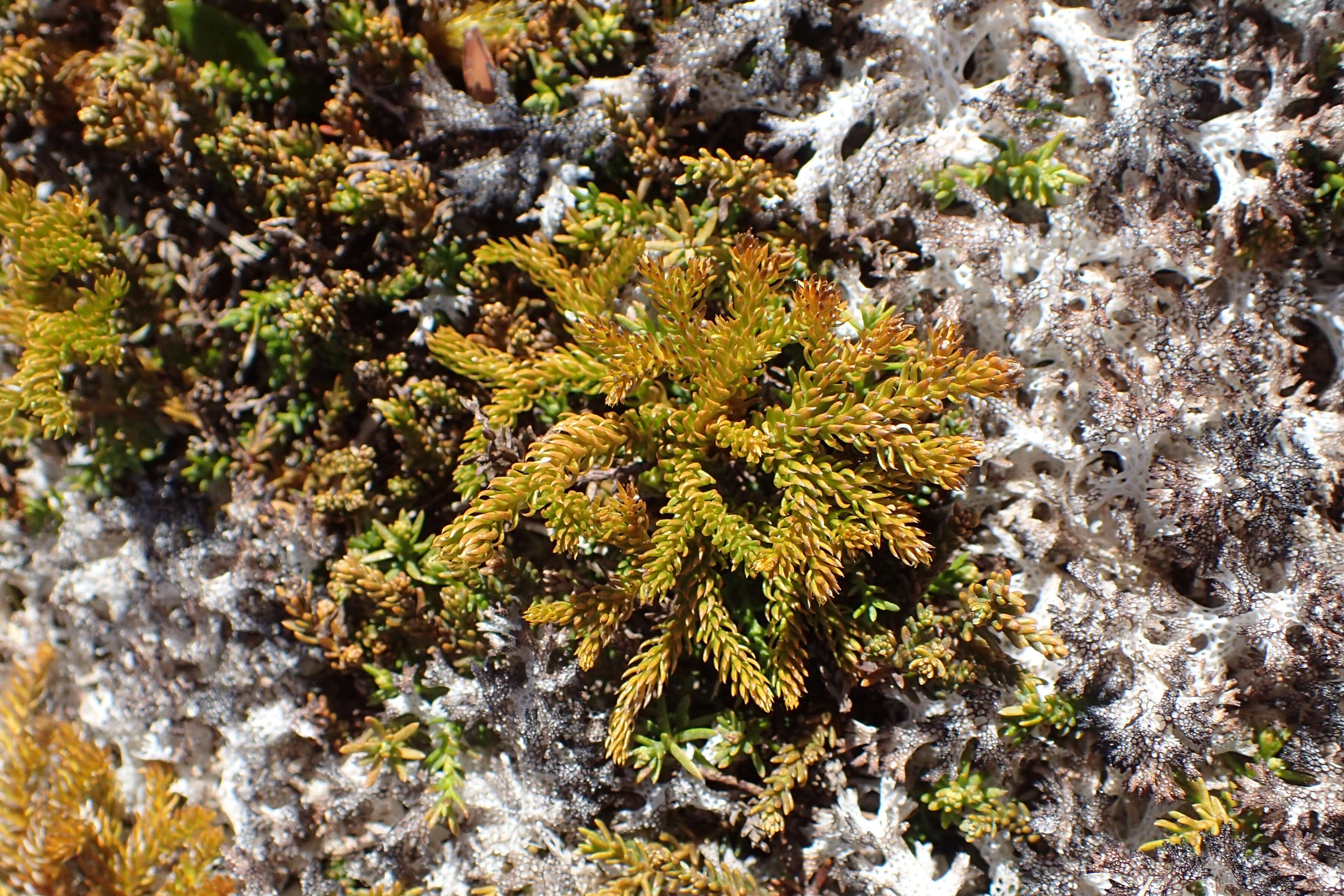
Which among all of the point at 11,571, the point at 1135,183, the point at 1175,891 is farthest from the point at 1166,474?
the point at 11,571

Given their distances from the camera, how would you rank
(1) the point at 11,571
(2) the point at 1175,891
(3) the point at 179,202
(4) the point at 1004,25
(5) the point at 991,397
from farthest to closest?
(1) the point at 11,571 < (3) the point at 179,202 < (4) the point at 1004,25 < (5) the point at 991,397 < (2) the point at 1175,891

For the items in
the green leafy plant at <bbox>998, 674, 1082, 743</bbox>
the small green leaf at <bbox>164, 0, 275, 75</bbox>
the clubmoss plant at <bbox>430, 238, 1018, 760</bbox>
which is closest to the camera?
the clubmoss plant at <bbox>430, 238, 1018, 760</bbox>

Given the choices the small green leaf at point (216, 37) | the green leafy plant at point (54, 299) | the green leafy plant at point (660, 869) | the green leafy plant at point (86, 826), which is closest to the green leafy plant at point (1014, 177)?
the green leafy plant at point (660, 869)

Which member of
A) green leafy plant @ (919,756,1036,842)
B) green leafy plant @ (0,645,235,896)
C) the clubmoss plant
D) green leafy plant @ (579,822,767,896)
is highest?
the clubmoss plant

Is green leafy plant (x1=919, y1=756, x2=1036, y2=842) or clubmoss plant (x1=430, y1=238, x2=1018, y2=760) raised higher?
clubmoss plant (x1=430, y1=238, x2=1018, y2=760)

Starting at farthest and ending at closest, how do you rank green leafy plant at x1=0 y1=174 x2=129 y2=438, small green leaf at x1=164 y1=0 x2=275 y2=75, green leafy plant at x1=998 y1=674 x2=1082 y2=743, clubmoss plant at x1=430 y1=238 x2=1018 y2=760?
small green leaf at x1=164 y1=0 x2=275 y2=75 < green leafy plant at x1=0 y1=174 x2=129 y2=438 < green leafy plant at x1=998 y1=674 x2=1082 y2=743 < clubmoss plant at x1=430 y1=238 x2=1018 y2=760

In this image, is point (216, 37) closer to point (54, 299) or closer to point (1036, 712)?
point (54, 299)

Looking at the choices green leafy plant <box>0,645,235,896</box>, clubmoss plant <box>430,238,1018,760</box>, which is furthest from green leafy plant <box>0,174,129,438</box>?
clubmoss plant <box>430,238,1018,760</box>

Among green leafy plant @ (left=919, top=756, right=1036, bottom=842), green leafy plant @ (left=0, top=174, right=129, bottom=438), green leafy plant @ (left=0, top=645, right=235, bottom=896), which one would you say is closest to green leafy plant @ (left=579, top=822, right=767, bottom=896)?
green leafy plant @ (left=919, top=756, right=1036, bottom=842)

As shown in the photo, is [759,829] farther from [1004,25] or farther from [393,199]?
[1004,25]

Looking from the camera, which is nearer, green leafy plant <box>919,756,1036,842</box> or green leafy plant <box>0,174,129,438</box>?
green leafy plant <box>919,756,1036,842</box>

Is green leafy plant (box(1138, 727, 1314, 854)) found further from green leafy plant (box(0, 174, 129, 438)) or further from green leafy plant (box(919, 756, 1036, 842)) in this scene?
green leafy plant (box(0, 174, 129, 438))
